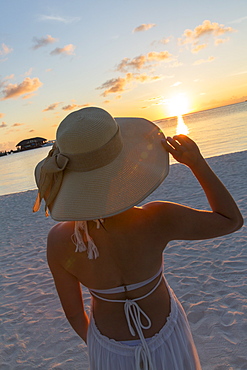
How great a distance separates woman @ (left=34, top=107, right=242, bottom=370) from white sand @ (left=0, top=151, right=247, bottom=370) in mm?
1662

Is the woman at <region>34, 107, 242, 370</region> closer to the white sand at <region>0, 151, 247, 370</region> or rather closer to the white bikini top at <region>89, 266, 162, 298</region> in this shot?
the white bikini top at <region>89, 266, 162, 298</region>

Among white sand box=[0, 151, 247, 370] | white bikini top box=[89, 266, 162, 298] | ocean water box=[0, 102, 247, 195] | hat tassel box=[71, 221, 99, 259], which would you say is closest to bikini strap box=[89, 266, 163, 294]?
white bikini top box=[89, 266, 162, 298]

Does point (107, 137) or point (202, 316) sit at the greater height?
point (107, 137)

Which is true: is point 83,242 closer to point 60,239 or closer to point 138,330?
point 60,239

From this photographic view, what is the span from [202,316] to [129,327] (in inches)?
87.7

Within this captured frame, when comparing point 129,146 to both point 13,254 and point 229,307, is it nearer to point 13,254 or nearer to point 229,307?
point 229,307

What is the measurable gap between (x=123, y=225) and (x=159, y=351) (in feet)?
1.79

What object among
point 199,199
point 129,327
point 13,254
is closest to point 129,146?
point 129,327

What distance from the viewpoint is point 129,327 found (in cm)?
123

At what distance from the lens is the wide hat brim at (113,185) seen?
1056 millimetres

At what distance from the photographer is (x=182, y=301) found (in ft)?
11.4

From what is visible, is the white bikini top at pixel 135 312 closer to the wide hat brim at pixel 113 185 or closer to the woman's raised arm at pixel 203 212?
the wide hat brim at pixel 113 185

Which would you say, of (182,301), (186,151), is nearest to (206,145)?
(182,301)

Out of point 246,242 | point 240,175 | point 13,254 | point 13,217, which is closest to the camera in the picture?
point 246,242
